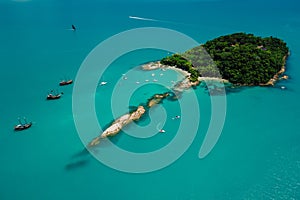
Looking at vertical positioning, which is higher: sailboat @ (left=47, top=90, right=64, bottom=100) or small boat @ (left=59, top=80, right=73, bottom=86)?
small boat @ (left=59, top=80, right=73, bottom=86)

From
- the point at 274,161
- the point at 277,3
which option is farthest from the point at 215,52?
the point at 277,3

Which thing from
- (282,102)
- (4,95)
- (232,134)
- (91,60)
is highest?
(282,102)

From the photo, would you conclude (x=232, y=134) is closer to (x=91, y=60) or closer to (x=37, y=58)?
(x=91, y=60)

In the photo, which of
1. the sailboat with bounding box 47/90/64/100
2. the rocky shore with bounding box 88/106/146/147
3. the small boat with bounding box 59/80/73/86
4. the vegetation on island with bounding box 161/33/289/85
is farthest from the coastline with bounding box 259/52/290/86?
the sailboat with bounding box 47/90/64/100

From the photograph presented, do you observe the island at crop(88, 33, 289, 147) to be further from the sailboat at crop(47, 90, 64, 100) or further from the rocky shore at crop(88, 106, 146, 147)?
the sailboat at crop(47, 90, 64, 100)

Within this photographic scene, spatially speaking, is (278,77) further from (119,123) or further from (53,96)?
(53,96)

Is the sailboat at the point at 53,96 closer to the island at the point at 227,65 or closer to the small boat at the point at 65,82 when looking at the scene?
the small boat at the point at 65,82
